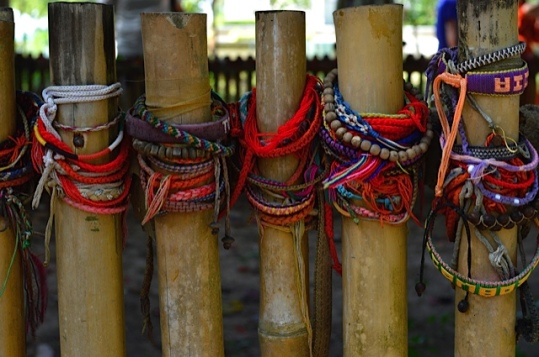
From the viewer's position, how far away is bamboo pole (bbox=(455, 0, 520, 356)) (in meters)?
1.55

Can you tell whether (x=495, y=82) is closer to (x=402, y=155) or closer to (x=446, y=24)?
(x=402, y=155)

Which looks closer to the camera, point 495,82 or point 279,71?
point 495,82

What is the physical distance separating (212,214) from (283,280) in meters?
0.23

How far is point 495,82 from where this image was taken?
5.09 ft

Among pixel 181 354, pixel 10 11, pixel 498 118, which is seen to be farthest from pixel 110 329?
pixel 498 118

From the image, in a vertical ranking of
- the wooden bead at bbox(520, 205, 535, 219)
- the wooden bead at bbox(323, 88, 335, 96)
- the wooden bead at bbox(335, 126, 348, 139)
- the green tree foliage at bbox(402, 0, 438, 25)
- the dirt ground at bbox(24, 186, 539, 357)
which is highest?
the green tree foliage at bbox(402, 0, 438, 25)

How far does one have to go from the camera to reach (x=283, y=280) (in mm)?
1783

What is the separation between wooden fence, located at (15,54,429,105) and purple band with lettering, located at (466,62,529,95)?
427 cm

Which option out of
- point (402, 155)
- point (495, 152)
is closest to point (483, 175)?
point (495, 152)

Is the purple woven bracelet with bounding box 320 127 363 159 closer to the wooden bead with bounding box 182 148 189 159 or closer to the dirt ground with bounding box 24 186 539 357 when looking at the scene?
the wooden bead with bounding box 182 148 189 159

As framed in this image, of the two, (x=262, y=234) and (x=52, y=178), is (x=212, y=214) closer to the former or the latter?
(x=262, y=234)

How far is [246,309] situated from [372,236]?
6.62ft

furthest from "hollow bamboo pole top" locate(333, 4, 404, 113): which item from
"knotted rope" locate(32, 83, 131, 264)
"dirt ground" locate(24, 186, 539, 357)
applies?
"dirt ground" locate(24, 186, 539, 357)

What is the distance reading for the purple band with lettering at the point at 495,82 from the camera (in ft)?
5.08
